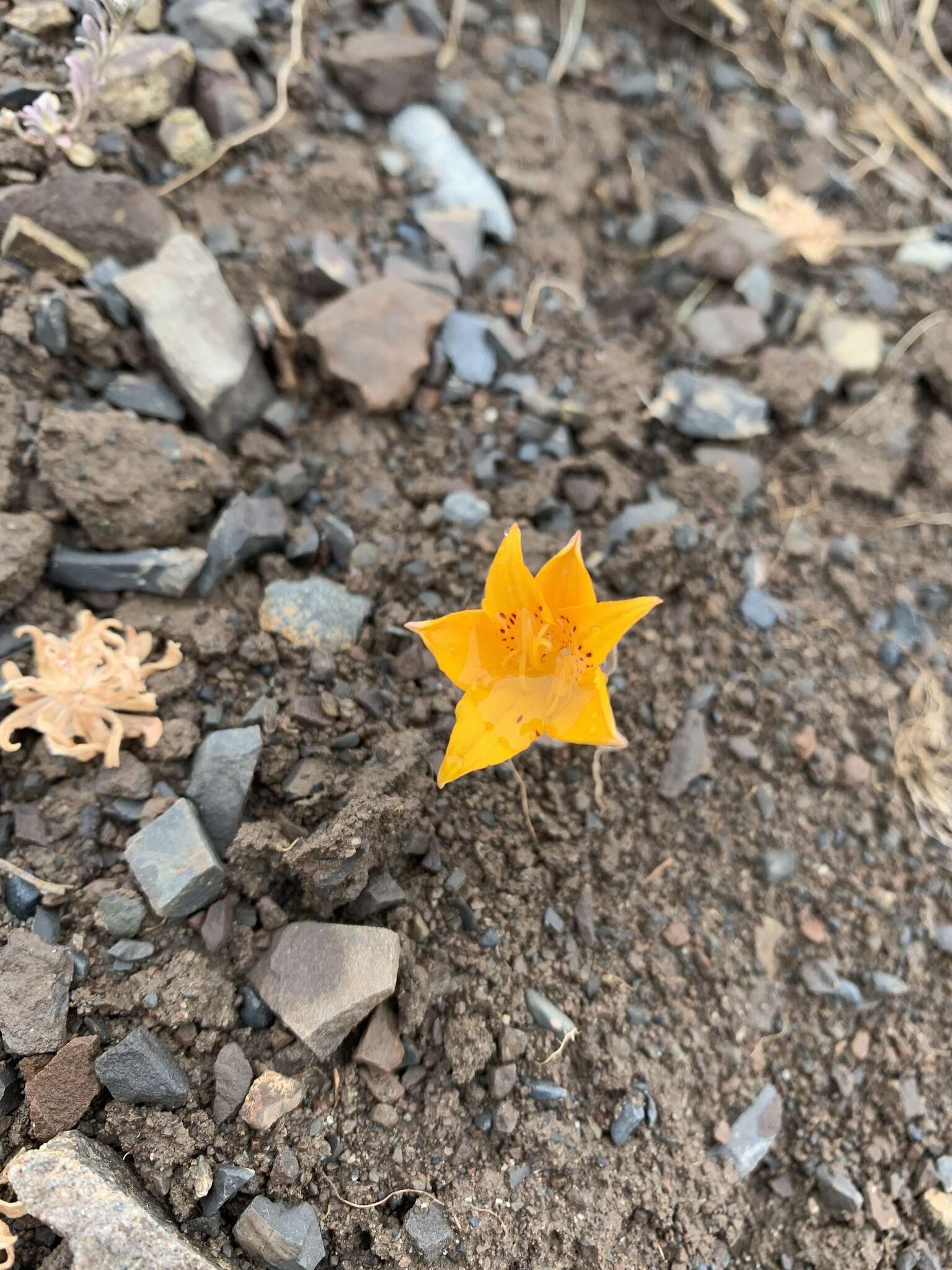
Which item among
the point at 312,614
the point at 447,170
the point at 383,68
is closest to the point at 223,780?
the point at 312,614

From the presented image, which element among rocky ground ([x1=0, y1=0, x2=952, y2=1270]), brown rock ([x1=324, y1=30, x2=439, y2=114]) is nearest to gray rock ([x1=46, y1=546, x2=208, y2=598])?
rocky ground ([x1=0, y1=0, x2=952, y2=1270])

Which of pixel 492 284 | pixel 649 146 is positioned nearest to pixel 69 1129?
pixel 492 284

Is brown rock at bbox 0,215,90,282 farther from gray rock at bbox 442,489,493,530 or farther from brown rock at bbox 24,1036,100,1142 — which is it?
brown rock at bbox 24,1036,100,1142

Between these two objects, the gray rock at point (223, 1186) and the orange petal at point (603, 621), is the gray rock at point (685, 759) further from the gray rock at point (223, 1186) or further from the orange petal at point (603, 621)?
the gray rock at point (223, 1186)

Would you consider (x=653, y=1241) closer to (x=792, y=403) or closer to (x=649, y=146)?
(x=792, y=403)

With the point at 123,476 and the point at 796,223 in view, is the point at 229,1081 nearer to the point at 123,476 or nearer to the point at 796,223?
the point at 123,476

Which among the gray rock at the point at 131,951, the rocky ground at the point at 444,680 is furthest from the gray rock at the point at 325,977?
the gray rock at the point at 131,951
